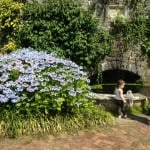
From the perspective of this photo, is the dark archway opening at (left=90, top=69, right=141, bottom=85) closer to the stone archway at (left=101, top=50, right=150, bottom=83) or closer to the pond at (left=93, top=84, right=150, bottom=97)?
the stone archway at (left=101, top=50, right=150, bottom=83)

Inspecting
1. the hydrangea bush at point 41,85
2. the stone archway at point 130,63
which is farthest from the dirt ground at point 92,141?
the stone archway at point 130,63

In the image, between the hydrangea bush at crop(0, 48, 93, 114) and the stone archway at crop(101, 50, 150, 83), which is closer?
the hydrangea bush at crop(0, 48, 93, 114)

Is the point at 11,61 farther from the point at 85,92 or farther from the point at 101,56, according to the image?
the point at 101,56

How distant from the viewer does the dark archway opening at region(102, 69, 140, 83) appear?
13930 millimetres

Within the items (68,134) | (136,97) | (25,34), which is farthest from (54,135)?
(25,34)

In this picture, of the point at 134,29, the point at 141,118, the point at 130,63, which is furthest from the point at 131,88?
the point at 141,118

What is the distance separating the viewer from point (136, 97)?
1057cm

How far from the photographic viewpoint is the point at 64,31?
40.9 feet

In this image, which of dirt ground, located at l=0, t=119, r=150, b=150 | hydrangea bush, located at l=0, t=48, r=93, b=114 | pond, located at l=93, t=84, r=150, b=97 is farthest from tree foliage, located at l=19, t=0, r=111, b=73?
dirt ground, located at l=0, t=119, r=150, b=150

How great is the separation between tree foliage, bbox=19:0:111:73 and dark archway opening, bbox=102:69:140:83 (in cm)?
134

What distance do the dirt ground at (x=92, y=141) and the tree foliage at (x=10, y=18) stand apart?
526cm

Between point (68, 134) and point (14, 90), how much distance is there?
47.4 inches

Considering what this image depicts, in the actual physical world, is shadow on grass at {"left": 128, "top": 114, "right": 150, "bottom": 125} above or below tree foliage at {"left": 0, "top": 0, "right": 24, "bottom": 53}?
below

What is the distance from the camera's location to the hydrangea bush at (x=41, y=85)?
8305 millimetres
